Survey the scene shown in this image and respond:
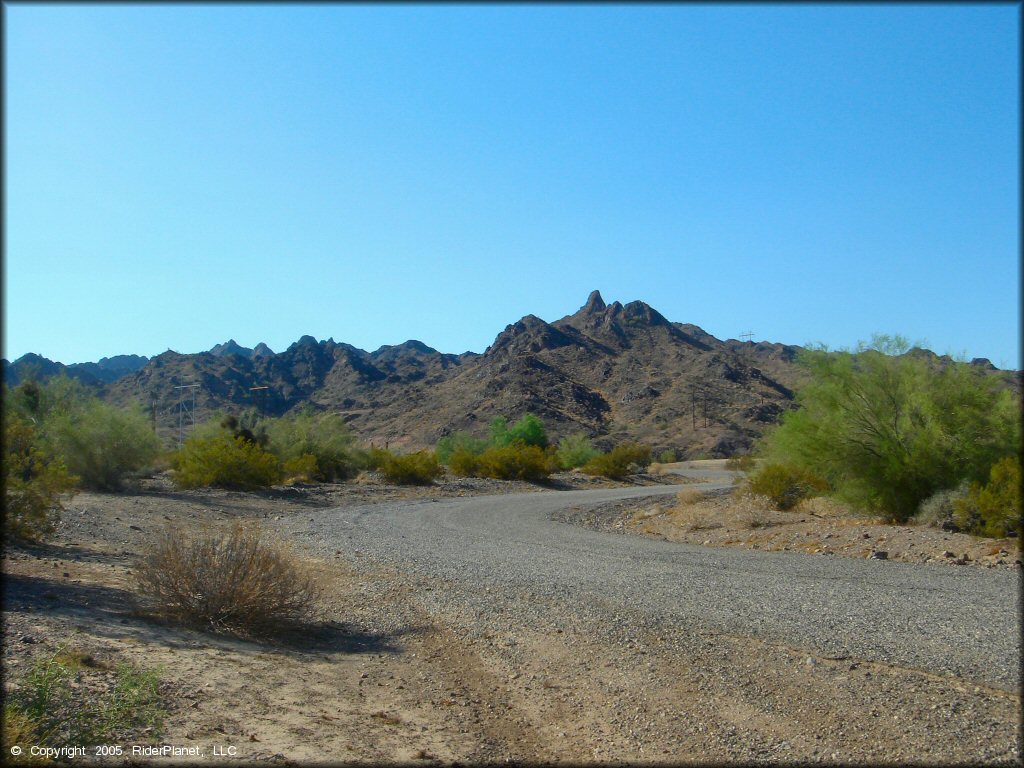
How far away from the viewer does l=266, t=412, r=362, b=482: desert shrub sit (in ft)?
157

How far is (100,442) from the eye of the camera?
31.1 meters

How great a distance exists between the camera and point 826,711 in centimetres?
711

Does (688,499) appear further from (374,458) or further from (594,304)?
(594,304)

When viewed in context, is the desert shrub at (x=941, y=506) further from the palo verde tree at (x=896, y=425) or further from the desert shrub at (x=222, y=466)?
the desert shrub at (x=222, y=466)

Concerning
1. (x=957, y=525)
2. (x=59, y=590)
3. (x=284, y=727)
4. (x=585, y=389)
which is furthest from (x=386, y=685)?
(x=585, y=389)

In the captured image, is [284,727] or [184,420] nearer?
[284,727]

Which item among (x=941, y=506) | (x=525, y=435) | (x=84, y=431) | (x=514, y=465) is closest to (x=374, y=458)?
(x=514, y=465)

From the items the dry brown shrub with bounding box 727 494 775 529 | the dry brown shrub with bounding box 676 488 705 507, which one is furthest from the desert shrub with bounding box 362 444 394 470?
the dry brown shrub with bounding box 727 494 775 529

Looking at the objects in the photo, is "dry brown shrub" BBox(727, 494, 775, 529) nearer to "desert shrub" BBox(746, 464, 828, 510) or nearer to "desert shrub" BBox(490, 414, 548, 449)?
"desert shrub" BBox(746, 464, 828, 510)

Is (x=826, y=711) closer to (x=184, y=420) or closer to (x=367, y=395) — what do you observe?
(x=184, y=420)

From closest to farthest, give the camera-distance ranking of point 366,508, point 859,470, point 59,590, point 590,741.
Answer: point 590,741
point 59,590
point 859,470
point 366,508

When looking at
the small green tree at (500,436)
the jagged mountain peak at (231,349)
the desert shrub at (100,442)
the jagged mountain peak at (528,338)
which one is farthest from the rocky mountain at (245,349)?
the desert shrub at (100,442)

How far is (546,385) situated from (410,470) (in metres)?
64.2

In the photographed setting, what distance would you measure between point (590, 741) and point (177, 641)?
4922mm
